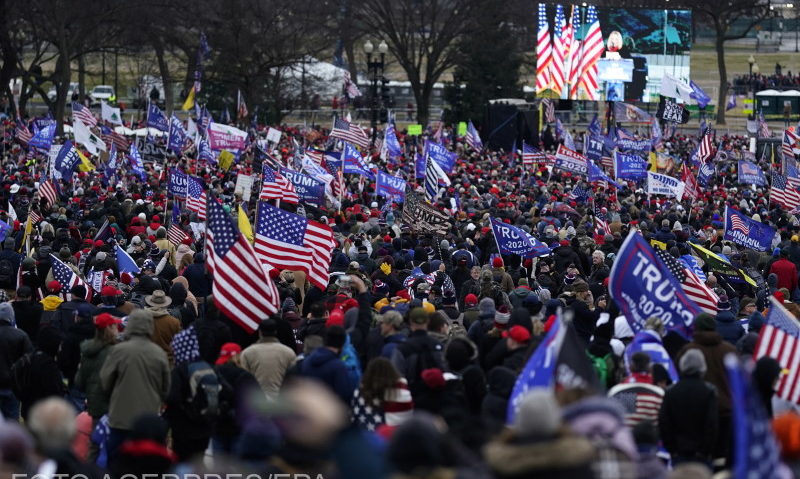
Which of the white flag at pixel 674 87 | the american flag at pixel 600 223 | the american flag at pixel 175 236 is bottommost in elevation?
the american flag at pixel 600 223

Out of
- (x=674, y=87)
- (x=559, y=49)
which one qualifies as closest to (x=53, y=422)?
(x=674, y=87)

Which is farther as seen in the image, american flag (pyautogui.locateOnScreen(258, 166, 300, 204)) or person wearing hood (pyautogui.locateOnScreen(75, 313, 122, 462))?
american flag (pyautogui.locateOnScreen(258, 166, 300, 204))

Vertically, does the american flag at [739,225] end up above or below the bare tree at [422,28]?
below

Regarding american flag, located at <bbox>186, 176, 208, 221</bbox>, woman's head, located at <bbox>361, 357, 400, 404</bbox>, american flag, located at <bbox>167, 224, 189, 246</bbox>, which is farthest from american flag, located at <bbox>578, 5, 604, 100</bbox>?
woman's head, located at <bbox>361, 357, 400, 404</bbox>

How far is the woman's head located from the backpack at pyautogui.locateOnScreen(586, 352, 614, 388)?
1.99m

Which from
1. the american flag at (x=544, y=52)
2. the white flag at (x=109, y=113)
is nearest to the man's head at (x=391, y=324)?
the white flag at (x=109, y=113)

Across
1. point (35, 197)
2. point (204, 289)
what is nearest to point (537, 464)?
point (204, 289)

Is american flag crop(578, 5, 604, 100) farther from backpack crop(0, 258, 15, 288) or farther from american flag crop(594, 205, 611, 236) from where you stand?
backpack crop(0, 258, 15, 288)

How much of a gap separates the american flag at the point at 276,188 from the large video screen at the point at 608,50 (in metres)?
31.9

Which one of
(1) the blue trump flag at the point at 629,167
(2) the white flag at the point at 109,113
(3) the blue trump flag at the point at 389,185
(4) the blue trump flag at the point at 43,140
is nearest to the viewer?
(3) the blue trump flag at the point at 389,185

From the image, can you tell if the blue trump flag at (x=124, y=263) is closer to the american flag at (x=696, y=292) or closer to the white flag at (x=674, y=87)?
the american flag at (x=696, y=292)

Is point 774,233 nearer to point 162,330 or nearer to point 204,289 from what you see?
point 204,289

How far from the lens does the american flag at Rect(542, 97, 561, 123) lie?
48.3 meters

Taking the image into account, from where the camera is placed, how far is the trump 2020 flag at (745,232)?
19438mm
